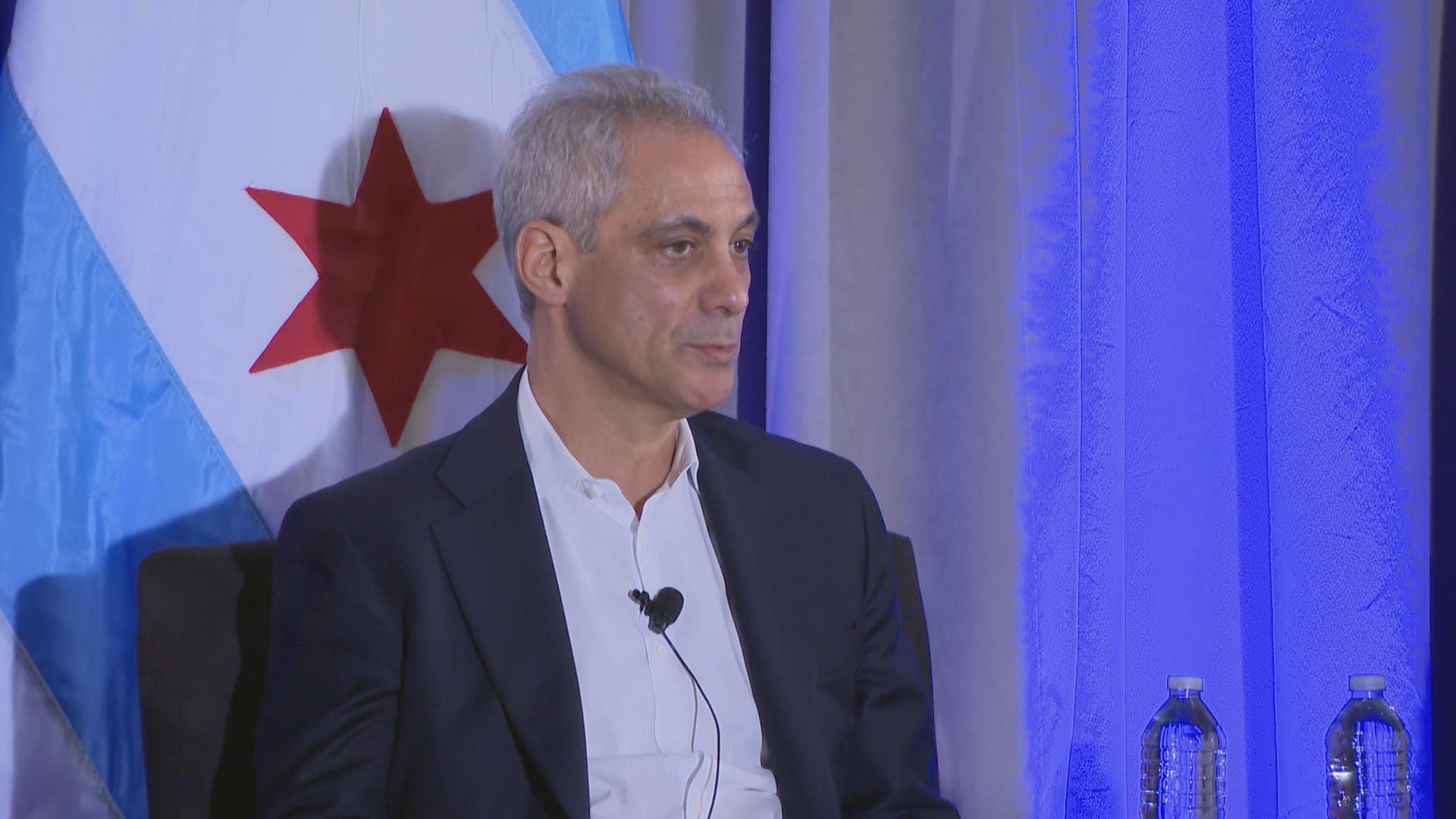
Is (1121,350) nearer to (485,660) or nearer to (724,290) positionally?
(724,290)

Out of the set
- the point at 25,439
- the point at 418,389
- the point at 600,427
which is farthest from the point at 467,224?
the point at 25,439

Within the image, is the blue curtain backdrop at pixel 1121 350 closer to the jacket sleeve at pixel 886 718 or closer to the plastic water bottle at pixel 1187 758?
the plastic water bottle at pixel 1187 758

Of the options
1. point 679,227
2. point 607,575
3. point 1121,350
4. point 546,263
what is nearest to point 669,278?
point 679,227

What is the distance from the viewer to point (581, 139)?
182 centimetres

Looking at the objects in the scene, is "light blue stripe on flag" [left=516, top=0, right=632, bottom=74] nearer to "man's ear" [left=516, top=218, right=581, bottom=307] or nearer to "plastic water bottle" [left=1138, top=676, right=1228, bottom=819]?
"man's ear" [left=516, top=218, right=581, bottom=307]

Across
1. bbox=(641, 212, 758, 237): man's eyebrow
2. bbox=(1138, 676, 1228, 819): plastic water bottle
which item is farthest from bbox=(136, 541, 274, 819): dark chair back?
bbox=(1138, 676, 1228, 819): plastic water bottle

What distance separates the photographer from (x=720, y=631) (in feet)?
5.85

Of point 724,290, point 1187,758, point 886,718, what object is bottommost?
point 1187,758

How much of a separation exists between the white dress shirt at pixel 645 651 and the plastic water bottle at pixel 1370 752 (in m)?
1.07

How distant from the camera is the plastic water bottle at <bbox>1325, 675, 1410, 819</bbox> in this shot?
2.18 m

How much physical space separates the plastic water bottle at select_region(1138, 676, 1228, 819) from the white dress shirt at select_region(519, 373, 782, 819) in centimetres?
94

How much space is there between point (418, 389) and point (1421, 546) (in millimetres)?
1711

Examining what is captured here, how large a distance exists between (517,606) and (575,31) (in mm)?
1120

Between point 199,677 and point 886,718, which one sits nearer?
point 199,677
